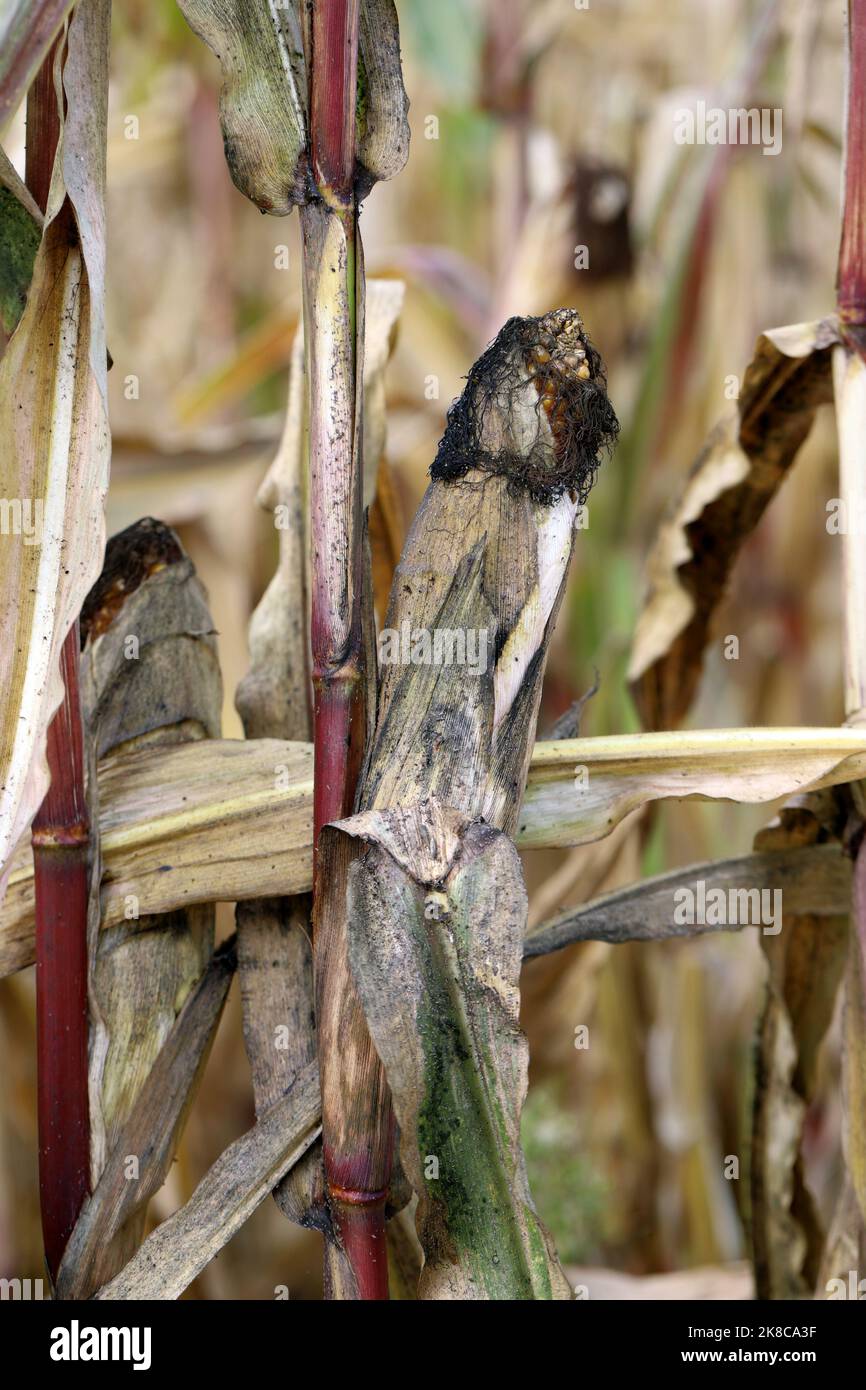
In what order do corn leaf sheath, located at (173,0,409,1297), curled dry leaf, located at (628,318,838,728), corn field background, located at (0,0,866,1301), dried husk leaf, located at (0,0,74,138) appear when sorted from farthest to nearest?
curled dry leaf, located at (628,318,838,728), corn field background, located at (0,0,866,1301), corn leaf sheath, located at (173,0,409,1297), dried husk leaf, located at (0,0,74,138)

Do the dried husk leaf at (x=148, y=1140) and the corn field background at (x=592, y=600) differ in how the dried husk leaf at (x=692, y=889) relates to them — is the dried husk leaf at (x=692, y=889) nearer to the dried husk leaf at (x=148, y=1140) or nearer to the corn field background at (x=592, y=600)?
the corn field background at (x=592, y=600)

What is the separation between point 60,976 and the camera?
27.3 inches

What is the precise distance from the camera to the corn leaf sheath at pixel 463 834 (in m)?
0.57

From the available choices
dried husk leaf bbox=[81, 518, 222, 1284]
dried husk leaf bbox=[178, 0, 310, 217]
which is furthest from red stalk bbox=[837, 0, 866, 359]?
dried husk leaf bbox=[81, 518, 222, 1284]

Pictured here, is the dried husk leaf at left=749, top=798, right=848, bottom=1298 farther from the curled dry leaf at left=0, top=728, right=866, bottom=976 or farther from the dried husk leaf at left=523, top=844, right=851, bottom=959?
the curled dry leaf at left=0, top=728, right=866, bottom=976

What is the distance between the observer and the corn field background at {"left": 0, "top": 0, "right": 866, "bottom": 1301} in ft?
2.43

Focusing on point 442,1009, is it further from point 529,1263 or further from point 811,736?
point 811,736
